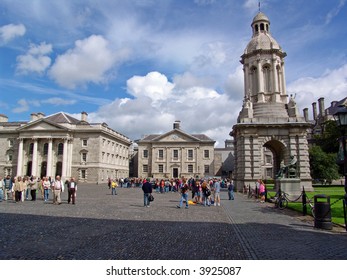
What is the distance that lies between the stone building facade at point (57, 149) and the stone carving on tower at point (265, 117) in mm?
34153

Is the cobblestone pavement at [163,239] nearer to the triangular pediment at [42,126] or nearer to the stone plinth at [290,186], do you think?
the stone plinth at [290,186]

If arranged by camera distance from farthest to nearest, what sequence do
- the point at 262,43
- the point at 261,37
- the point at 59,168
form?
the point at 59,168, the point at 261,37, the point at 262,43

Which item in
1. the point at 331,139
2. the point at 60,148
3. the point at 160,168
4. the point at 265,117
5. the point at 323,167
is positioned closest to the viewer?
the point at 265,117

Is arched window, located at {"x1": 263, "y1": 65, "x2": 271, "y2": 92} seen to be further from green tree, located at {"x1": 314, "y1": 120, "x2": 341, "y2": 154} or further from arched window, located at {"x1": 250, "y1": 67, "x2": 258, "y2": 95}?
green tree, located at {"x1": 314, "y1": 120, "x2": 341, "y2": 154}

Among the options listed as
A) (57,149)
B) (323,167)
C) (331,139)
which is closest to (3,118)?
(57,149)

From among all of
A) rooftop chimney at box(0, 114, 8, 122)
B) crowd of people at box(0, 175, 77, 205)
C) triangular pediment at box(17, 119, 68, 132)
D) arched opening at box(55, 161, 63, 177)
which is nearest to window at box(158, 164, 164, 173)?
arched opening at box(55, 161, 63, 177)

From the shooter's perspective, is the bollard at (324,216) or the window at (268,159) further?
the window at (268,159)

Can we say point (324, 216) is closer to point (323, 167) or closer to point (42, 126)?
point (323, 167)

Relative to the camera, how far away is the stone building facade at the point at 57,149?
54.7 meters

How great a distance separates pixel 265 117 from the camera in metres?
27.3

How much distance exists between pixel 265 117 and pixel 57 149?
141 feet

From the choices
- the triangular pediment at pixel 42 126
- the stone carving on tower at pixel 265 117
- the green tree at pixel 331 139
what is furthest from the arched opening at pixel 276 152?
the triangular pediment at pixel 42 126
